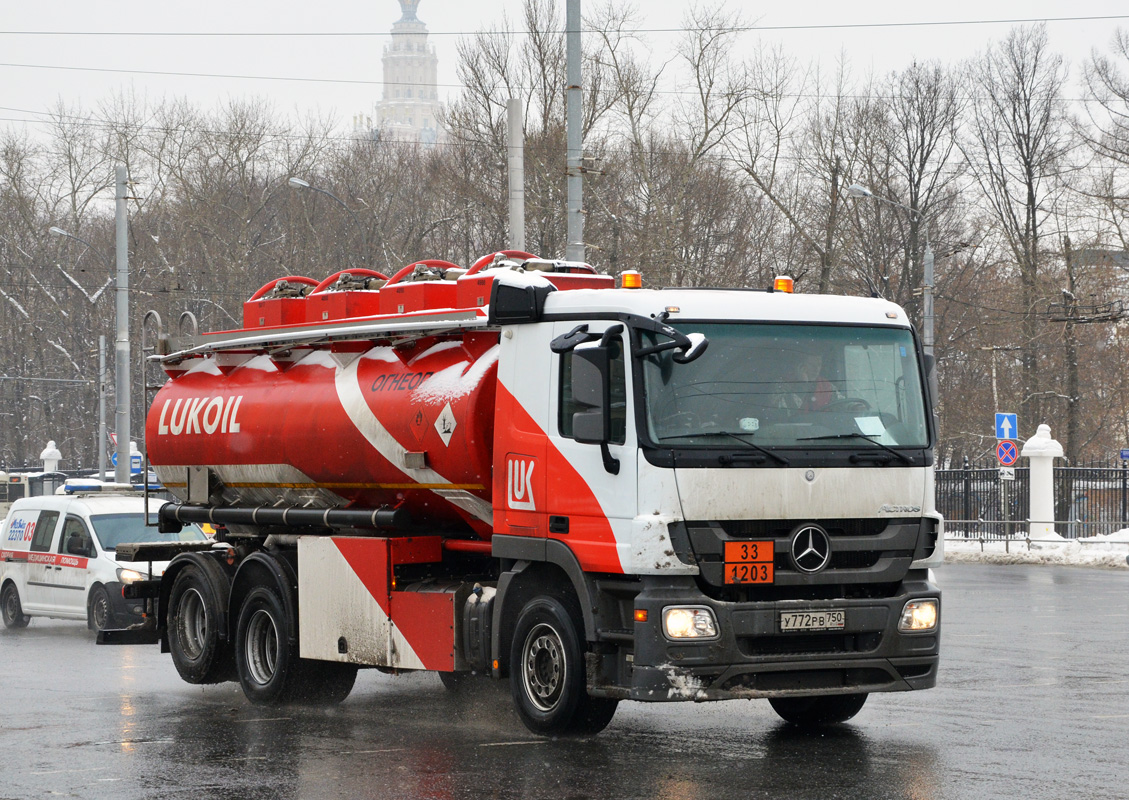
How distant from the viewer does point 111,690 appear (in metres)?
12.7

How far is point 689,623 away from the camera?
8.48 m

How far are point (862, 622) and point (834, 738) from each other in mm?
1001

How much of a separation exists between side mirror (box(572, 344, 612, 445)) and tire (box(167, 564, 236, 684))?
5.02 m

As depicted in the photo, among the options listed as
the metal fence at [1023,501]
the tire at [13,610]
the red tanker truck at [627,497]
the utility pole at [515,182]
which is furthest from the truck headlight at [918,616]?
the metal fence at [1023,501]

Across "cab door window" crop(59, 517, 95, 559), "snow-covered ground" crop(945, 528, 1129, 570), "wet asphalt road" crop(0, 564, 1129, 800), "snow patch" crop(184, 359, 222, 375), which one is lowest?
"snow-covered ground" crop(945, 528, 1129, 570)

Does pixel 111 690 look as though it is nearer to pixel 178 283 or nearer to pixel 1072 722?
pixel 1072 722

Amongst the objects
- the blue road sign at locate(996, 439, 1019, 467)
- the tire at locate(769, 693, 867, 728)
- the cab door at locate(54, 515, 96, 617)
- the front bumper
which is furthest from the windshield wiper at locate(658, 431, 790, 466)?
the blue road sign at locate(996, 439, 1019, 467)

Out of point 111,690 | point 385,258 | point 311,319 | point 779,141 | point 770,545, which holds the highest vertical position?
point 779,141

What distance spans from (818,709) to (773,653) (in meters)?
1.50

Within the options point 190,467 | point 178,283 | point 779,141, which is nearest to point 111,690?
point 190,467

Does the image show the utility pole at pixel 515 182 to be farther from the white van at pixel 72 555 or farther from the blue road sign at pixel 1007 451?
the blue road sign at pixel 1007 451

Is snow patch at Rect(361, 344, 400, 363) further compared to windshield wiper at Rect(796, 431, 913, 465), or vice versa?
snow patch at Rect(361, 344, 400, 363)

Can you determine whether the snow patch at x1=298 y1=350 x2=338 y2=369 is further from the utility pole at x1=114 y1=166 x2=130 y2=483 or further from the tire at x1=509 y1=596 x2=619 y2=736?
the utility pole at x1=114 y1=166 x2=130 y2=483

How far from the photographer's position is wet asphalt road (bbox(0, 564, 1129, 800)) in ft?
25.7
